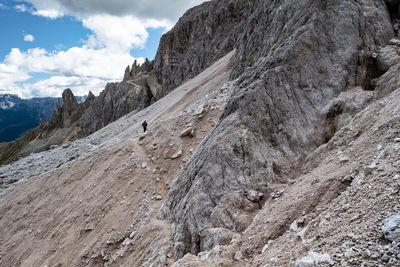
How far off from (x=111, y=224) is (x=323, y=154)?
1284cm

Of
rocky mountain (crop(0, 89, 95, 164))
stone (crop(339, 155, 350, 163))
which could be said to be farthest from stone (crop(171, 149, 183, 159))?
rocky mountain (crop(0, 89, 95, 164))

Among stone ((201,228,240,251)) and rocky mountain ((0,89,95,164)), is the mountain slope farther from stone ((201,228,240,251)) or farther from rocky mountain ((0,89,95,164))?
rocky mountain ((0,89,95,164))

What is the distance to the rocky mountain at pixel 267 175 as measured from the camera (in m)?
5.59

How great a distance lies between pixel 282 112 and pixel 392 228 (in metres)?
8.08

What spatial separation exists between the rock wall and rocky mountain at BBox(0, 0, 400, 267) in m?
0.06

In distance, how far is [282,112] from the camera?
11.6 meters

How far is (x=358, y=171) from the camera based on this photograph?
251 inches

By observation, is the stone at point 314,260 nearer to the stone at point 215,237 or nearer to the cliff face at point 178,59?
the stone at point 215,237

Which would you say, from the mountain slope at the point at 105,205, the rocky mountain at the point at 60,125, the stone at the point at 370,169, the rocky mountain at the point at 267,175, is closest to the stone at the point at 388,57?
the rocky mountain at the point at 267,175

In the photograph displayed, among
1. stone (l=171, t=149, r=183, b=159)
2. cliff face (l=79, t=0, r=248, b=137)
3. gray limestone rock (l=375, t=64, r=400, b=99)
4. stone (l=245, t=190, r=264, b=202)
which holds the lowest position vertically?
stone (l=245, t=190, r=264, b=202)

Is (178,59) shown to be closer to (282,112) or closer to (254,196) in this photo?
(282,112)

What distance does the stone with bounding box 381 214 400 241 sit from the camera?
Result: 3.90 metres

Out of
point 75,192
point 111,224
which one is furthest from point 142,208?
point 75,192

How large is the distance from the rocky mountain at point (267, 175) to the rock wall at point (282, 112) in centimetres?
6
